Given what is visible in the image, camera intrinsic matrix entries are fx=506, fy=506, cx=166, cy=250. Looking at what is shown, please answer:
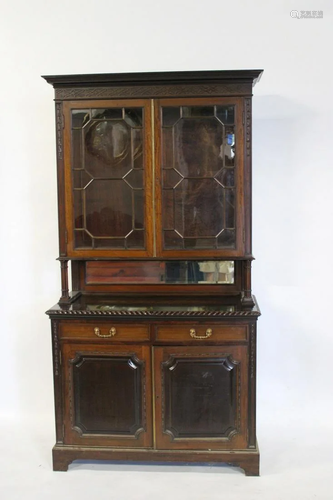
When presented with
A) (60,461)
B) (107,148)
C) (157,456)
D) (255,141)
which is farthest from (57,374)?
(255,141)

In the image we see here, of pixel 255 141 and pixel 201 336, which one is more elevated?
pixel 255 141

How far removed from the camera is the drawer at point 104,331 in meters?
2.42

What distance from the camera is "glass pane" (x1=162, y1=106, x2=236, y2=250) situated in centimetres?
243

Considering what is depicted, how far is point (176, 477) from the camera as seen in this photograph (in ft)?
8.02

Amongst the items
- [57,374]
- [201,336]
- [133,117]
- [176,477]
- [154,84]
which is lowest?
[176,477]

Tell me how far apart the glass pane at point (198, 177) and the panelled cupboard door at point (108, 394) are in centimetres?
61

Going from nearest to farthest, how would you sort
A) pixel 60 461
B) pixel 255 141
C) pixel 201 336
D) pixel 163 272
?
pixel 201 336 → pixel 60 461 → pixel 163 272 → pixel 255 141

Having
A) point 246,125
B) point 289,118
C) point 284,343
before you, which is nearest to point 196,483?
point 284,343

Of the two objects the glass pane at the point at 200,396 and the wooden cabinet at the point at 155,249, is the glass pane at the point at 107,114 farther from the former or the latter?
the glass pane at the point at 200,396

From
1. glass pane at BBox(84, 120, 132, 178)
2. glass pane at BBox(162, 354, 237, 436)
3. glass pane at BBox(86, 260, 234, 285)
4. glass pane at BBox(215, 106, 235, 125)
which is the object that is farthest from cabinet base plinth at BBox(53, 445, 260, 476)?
glass pane at BBox(215, 106, 235, 125)

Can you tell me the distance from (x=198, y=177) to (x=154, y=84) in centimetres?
49

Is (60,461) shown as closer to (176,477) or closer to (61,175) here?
(176,477)

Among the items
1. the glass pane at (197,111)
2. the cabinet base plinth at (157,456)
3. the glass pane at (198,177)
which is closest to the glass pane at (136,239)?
the glass pane at (198,177)

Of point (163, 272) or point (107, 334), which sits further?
point (163, 272)
